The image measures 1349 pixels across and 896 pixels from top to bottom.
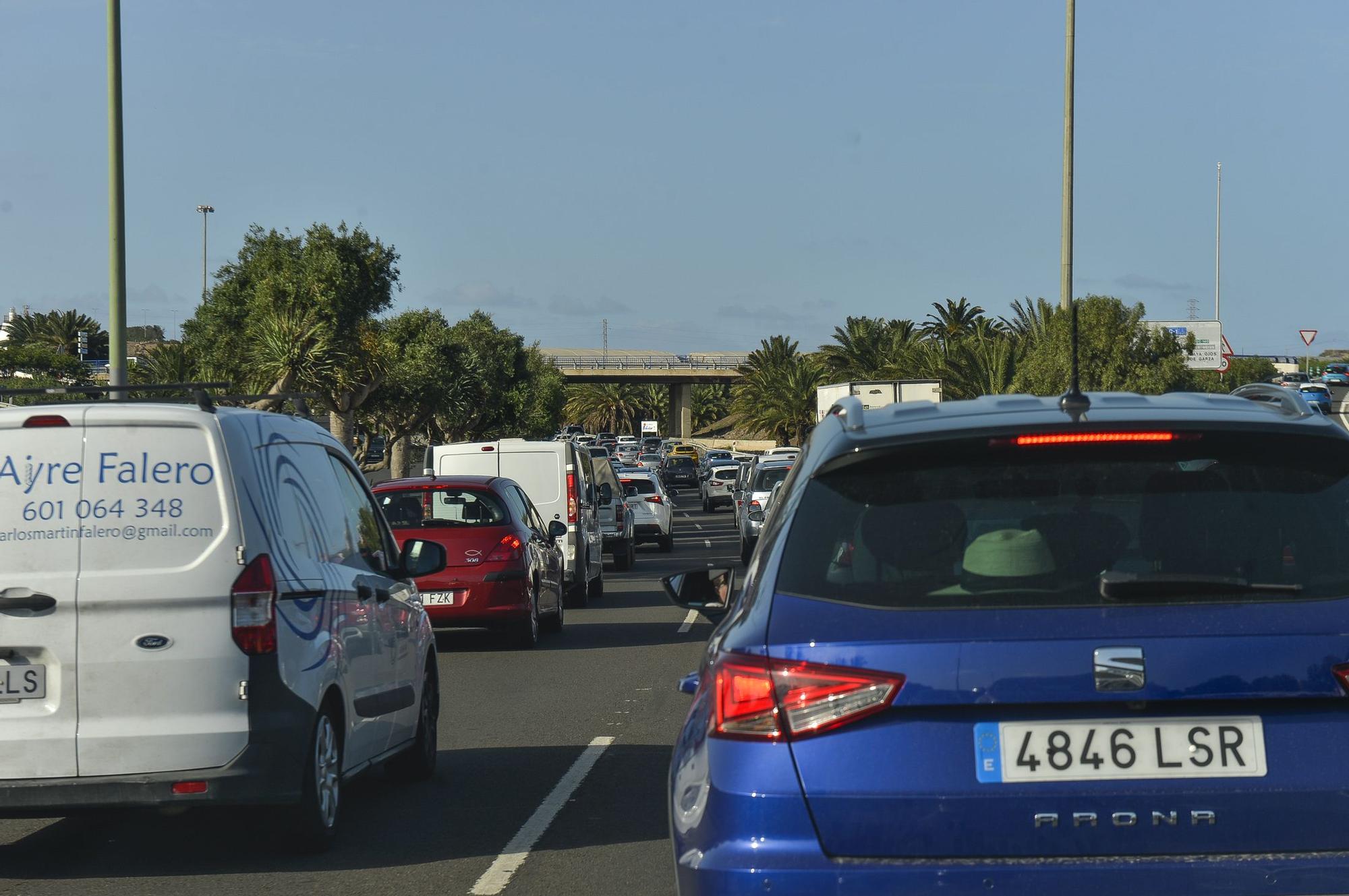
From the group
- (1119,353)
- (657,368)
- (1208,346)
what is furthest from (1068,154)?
(657,368)

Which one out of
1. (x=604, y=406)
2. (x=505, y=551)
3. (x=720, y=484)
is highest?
(x=604, y=406)

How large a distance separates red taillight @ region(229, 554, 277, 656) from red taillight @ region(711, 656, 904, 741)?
10.2 ft

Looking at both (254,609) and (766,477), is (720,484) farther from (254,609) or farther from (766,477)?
(254,609)

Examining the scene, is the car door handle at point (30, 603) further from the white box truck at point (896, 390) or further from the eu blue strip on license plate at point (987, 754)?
the white box truck at point (896, 390)

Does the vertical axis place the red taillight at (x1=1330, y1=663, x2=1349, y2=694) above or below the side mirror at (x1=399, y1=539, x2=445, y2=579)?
above

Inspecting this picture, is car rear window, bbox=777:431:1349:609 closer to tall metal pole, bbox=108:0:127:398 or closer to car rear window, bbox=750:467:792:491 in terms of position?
tall metal pole, bbox=108:0:127:398

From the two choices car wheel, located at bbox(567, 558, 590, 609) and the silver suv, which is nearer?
car wheel, located at bbox(567, 558, 590, 609)

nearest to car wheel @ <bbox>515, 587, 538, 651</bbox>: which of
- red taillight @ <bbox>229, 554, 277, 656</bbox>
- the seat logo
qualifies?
red taillight @ <bbox>229, 554, 277, 656</bbox>

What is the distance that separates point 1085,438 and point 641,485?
102ft

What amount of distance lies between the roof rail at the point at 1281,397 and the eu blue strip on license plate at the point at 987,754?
49.8 inches

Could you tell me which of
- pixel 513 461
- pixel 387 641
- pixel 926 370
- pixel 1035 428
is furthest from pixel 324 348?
pixel 926 370

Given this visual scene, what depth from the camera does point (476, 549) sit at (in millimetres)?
15234

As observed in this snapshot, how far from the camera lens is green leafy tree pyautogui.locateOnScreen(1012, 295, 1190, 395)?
132 ft

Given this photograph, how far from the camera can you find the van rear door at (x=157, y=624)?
6344 mm
